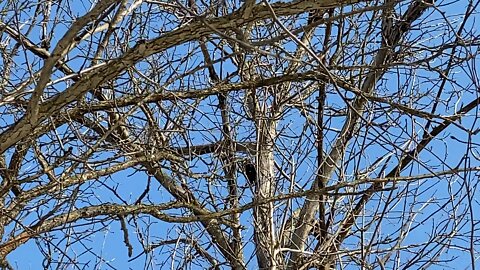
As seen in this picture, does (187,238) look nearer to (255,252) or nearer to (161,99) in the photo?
(255,252)

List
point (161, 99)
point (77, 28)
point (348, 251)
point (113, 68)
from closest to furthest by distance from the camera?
point (77, 28) → point (113, 68) → point (161, 99) → point (348, 251)

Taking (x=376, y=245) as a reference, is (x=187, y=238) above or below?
above

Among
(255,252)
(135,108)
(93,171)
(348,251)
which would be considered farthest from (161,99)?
(348,251)

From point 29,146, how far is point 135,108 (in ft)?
2.27

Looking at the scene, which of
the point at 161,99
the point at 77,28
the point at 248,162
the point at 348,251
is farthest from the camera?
the point at 248,162

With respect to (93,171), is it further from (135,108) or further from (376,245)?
(376,245)

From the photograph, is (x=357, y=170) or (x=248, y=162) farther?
(x=248, y=162)

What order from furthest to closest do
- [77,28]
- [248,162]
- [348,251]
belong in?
[248,162] < [348,251] < [77,28]

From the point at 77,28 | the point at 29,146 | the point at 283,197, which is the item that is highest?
the point at 29,146

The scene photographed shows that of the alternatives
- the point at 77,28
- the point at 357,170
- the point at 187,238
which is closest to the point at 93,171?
the point at 187,238

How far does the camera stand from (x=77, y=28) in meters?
2.74

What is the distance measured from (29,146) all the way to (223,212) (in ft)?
4.58

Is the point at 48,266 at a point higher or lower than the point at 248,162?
lower

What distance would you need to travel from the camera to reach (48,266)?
4.71 metres
